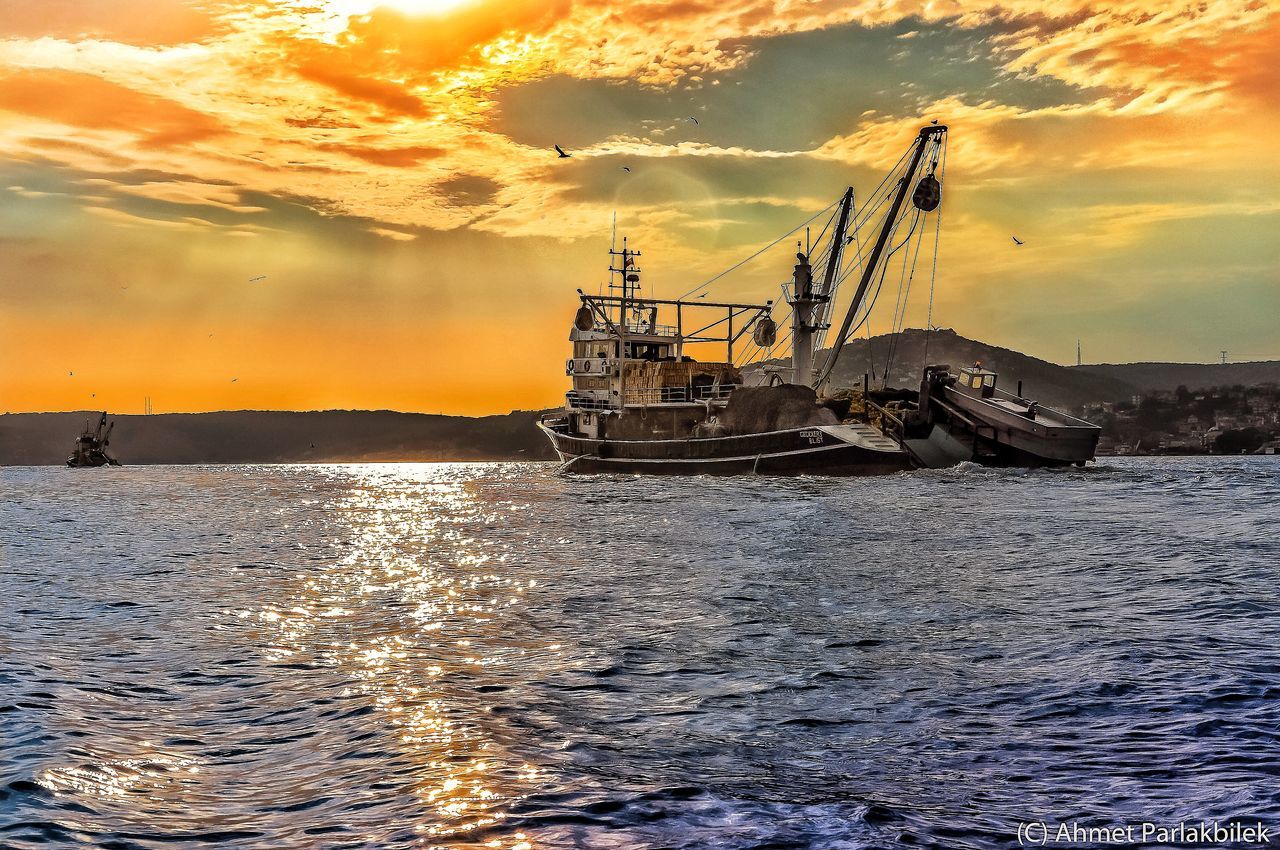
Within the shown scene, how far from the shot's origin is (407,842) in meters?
6.79

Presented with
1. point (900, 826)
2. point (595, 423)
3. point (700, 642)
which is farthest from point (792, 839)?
point (595, 423)

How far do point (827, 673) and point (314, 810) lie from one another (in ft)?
23.0

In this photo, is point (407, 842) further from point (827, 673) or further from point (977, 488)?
point (977, 488)

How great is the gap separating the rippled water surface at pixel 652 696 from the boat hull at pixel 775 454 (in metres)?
36.9

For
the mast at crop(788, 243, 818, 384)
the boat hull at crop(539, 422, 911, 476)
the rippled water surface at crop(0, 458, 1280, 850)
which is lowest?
the rippled water surface at crop(0, 458, 1280, 850)

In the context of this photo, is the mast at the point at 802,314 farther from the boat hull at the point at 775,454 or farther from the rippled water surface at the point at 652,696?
the rippled water surface at the point at 652,696

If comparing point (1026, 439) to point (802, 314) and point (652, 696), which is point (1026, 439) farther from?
point (652, 696)

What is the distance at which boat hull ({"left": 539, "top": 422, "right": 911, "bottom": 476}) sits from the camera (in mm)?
65062

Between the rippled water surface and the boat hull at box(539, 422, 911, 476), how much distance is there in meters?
36.9

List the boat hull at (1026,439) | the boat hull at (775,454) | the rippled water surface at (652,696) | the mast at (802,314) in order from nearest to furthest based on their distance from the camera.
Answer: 1. the rippled water surface at (652,696)
2. the boat hull at (1026,439)
3. the boat hull at (775,454)
4. the mast at (802,314)

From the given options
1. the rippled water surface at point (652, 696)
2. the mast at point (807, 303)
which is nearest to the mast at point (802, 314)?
the mast at point (807, 303)

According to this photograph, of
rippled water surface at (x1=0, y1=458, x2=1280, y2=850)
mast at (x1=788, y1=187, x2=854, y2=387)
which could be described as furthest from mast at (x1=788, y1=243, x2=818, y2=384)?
rippled water surface at (x1=0, y1=458, x2=1280, y2=850)

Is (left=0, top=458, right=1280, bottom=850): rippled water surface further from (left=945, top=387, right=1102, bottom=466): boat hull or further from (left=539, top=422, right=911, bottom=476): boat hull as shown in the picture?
(left=945, top=387, right=1102, bottom=466): boat hull

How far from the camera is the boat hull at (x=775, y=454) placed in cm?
6506
